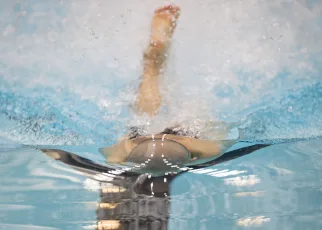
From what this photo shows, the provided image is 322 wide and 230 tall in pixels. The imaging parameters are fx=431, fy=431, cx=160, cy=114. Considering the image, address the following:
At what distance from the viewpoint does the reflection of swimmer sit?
1.22m

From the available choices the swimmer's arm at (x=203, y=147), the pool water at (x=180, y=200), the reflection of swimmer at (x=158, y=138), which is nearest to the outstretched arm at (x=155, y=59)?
the reflection of swimmer at (x=158, y=138)

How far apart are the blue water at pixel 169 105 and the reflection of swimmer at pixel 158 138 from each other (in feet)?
0.14

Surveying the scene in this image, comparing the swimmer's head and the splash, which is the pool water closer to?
the swimmer's head

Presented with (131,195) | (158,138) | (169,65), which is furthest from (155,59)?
(131,195)

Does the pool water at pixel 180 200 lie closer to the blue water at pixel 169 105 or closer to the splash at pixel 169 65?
the blue water at pixel 169 105

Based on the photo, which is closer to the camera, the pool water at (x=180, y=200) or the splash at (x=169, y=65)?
the pool water at (x=180, y=200)

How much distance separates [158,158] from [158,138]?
79 mm

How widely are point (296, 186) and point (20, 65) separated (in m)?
1.03

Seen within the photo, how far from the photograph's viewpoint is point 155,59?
4.89 feet

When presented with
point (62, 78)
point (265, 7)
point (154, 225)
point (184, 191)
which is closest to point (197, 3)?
point (265, 7)

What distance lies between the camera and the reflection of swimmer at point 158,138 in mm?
1219

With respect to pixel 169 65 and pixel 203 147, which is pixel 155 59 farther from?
pixel 203 147

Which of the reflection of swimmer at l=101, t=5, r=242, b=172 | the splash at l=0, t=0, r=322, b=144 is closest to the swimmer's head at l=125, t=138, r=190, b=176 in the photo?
the reflection of swimmer at l=101, t=5, r=242, b=172

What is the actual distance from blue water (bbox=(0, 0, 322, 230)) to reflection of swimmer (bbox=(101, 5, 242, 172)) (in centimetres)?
4
